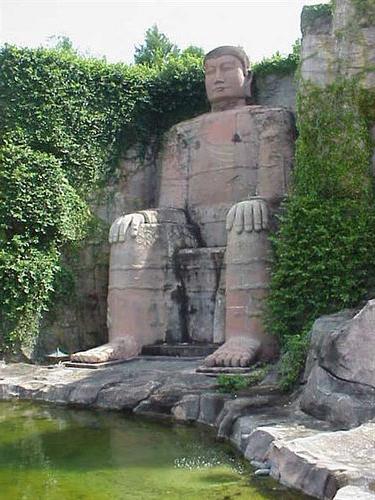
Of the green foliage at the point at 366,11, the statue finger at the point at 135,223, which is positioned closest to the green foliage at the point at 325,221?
the green foliage at the point at 366,11

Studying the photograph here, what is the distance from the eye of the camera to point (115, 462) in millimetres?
5020

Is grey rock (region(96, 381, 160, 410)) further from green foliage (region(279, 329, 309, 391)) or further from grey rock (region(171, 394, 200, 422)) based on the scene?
green foliage (region(279, 329, 309, 391))

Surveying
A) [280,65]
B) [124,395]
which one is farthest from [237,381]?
[280,65]

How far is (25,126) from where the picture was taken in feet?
33.9

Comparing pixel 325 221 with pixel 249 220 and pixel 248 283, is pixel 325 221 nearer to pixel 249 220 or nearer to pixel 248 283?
pixel 249 220

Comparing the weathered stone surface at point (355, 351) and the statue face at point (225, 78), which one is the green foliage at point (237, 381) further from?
the statue face at point (225, 78)

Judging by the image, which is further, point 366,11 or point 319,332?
point 366,11

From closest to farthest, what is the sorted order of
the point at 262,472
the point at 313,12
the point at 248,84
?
the point at 262,472
the point at 313,12
the point at 248,84

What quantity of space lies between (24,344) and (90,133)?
3420 mm

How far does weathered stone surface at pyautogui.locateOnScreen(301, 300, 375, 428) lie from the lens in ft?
16.8

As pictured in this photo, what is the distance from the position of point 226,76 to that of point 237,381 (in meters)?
5.33

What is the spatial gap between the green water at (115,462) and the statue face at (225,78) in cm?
546

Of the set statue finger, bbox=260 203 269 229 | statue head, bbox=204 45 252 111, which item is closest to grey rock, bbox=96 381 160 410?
statue finger, bbox=260 203 269 229

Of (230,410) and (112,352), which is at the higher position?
(112,352)
